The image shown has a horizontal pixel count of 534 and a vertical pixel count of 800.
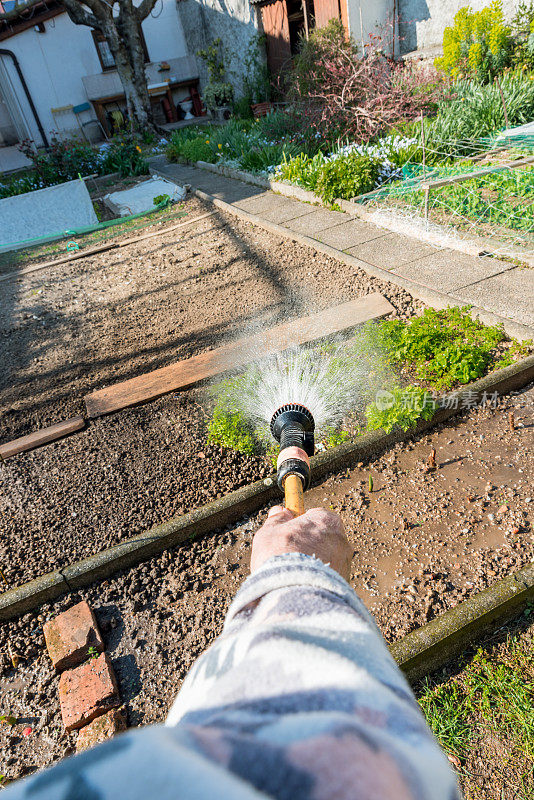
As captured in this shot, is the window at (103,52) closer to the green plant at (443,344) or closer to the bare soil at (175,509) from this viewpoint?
the bare soil at (175,509)

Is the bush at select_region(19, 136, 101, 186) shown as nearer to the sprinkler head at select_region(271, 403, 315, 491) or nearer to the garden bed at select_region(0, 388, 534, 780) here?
the garden bed at select_region(0, 388, 534, 780)

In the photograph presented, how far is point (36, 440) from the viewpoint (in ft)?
13.5

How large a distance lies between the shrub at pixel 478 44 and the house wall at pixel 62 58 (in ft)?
51.7

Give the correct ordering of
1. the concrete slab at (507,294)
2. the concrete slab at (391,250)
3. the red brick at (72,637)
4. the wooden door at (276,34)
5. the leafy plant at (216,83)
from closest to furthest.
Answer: the red brick at (72,637)
the concrete slab at (507,294)
the concrete slab at (391,250)
the wooden door at (276,34)
the leafy plant at (216,83)

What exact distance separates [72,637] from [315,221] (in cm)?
647

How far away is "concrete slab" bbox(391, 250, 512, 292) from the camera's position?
16.7ft

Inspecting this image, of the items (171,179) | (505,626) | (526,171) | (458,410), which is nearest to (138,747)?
(505,626)

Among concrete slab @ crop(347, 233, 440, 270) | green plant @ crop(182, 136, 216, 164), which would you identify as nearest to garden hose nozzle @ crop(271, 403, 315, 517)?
concrete slab @ crop(347, 233, 440, 270)

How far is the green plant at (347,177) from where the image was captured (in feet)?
25.6

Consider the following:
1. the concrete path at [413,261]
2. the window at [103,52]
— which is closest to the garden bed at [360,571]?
the concrete path at [413,261]

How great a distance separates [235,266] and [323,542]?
581 cm

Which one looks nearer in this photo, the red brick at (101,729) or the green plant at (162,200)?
the red brick at (101,729)

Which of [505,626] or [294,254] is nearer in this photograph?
[505,626]

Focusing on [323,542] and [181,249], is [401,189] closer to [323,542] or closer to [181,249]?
[181,249]
